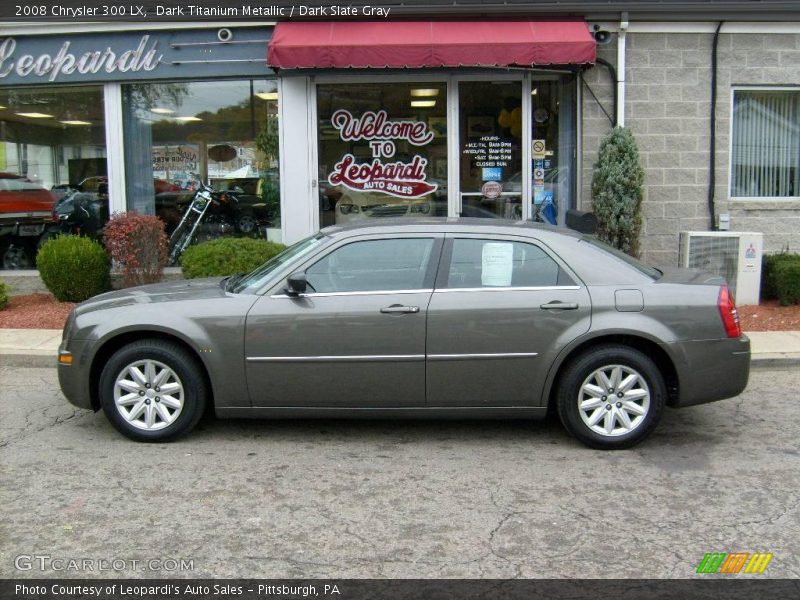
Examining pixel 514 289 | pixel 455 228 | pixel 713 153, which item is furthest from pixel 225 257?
pixel 713 153

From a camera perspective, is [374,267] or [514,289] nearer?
[514,289]

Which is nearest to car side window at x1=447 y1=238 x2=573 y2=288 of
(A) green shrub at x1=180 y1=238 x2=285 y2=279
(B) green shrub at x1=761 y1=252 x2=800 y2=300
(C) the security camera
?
(A) green shrub at x1=180 y1=238 x2=285 y2=279

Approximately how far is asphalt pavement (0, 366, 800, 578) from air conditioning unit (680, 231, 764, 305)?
13.6 ft

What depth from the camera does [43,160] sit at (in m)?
11.7

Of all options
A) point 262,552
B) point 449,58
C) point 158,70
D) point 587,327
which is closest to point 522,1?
point 449,58

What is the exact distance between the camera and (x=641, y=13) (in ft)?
34.7

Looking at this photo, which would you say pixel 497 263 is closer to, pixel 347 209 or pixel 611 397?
pixel 611 397

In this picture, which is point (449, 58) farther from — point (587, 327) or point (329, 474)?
point (329, 474)

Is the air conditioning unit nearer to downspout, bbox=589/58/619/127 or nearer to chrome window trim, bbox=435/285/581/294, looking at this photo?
downspout, bbox=589/58/619/127

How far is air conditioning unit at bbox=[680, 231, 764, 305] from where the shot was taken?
10.1 meters

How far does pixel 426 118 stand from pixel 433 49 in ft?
4.70

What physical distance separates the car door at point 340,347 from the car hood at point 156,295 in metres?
0.52

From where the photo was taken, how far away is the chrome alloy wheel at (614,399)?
18.0 ft

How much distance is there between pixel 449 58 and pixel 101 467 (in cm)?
661
